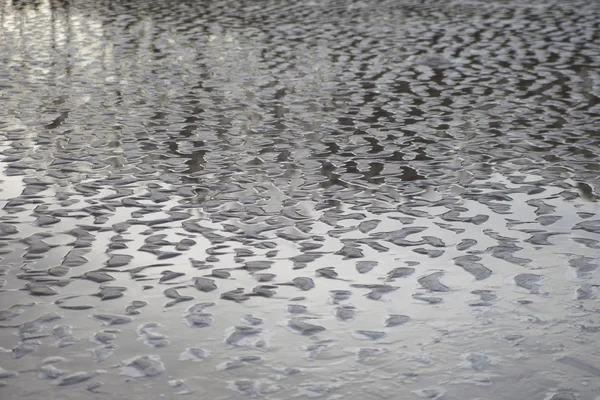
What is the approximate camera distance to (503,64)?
978 centimetres

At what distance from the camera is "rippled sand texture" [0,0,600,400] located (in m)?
3.49

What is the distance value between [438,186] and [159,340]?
2515 mm

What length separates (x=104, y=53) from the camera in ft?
34.0

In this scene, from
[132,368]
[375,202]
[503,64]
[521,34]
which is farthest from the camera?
[521,34]

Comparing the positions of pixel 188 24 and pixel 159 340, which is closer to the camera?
pixel 159 340

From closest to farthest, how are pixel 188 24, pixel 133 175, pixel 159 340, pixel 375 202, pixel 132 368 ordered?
1. pixel 132 368
2. pixel 159 340
3. pixel 375 202
4. pixel 133 175
5. pixel 188 24

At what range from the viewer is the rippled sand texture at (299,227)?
11.5 feet

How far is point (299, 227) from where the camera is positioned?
4.95m

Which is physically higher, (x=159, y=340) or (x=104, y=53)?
(x=159, y=340)

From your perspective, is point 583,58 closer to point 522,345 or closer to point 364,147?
point 364,147

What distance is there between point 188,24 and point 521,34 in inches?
174

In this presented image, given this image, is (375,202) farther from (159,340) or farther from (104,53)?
(104,53)

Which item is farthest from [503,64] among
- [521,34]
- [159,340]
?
[159,340]

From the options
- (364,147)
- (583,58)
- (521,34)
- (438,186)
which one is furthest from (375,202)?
(521,34)
